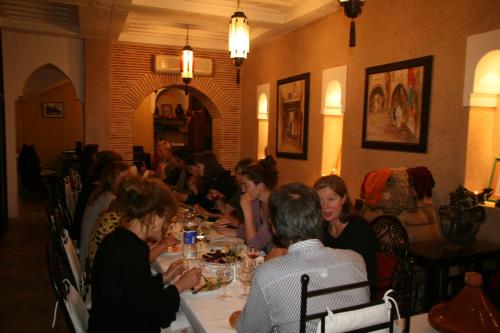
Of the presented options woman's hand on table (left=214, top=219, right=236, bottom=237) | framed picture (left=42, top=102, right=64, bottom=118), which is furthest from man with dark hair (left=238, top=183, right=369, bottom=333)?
framed picture (left=42, top=102, right=64, bottom=118)

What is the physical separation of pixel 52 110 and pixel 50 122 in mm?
347

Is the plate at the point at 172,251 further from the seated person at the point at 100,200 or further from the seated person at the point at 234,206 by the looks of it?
the seated person at the point at 234,206

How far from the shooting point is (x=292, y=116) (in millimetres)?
6195

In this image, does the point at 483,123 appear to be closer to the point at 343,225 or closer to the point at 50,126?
the point at 343,225

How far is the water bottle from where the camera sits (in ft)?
8.46

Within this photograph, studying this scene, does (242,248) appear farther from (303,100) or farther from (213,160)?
(303,100)

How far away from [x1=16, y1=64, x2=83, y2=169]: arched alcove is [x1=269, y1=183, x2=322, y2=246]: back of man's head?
10.8 metres

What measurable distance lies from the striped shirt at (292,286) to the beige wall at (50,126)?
1149 centimetres

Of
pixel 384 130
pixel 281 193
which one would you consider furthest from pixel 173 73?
pixel 281 193

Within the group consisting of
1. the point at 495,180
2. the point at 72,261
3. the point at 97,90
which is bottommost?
Answer: the point at 72,261

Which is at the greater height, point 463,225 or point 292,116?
point 292,116

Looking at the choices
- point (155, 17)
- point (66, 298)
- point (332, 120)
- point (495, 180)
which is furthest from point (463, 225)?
point (155, 17)

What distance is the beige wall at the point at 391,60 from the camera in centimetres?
358

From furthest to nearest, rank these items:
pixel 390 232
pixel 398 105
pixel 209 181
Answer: pixel 209 181 → pixel 398 105 → pixel 390 232
